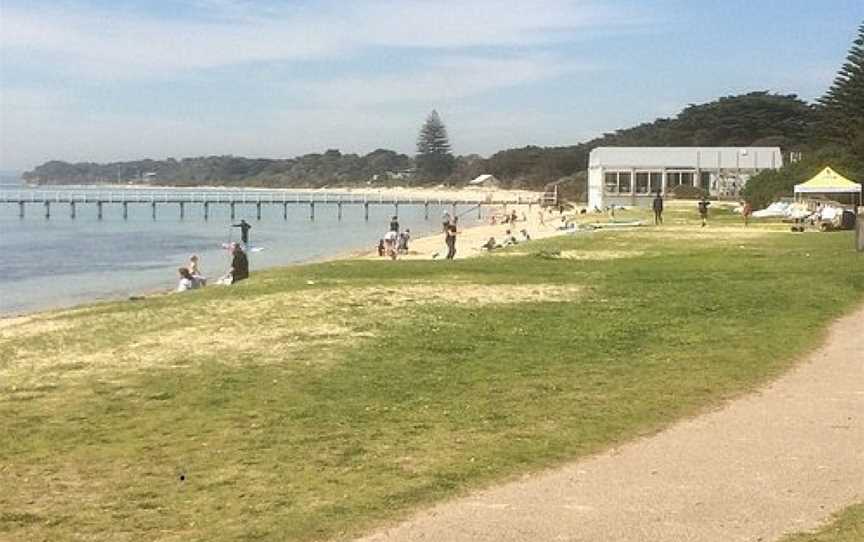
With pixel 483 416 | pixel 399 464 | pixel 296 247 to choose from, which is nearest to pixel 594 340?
pixel 483 416

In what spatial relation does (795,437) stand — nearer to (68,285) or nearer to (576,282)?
(576,282)

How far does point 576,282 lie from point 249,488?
11.7 meters

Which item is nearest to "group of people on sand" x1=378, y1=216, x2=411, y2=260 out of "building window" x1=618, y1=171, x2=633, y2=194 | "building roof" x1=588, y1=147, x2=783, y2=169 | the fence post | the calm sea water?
the calm sea water

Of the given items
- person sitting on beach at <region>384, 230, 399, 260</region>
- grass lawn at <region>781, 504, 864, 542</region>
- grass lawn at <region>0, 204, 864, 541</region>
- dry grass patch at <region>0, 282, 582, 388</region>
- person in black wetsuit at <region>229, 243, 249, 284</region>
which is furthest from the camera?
person sitting on beach at <region>384, 230, 399, 260</region>

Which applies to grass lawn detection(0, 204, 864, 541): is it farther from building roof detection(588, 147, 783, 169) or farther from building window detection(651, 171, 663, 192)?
building roof detection(588, 147, 783, 169)

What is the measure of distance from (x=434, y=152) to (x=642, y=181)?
108877 millimetres

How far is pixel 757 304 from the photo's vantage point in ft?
43.8

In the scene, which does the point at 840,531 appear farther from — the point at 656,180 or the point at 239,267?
the point at 656,180

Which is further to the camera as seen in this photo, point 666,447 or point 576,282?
point 576,282

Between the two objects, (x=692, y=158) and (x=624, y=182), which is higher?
(x=692, y=158)

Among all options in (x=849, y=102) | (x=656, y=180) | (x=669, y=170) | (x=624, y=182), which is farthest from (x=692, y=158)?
(x=849, y=102)

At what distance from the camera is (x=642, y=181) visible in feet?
233

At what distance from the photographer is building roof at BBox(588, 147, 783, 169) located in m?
71.0

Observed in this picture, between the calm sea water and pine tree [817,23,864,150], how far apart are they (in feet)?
73.2
